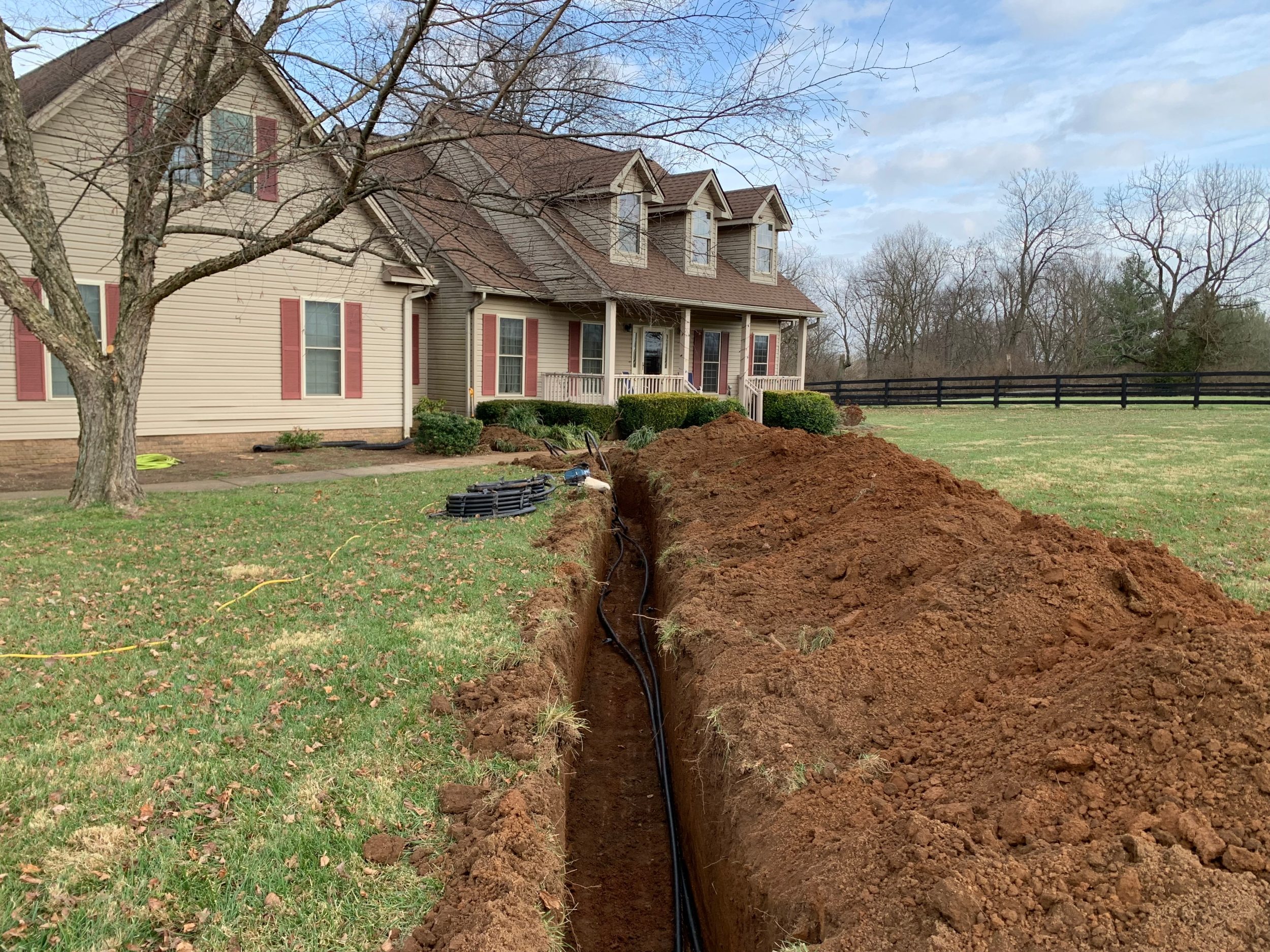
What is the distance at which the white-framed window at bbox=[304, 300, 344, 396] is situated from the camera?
46.8 ft

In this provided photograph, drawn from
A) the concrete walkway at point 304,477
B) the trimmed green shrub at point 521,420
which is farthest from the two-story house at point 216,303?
the concrete walkway at point 304,477

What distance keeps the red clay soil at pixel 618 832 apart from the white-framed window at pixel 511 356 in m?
12.6

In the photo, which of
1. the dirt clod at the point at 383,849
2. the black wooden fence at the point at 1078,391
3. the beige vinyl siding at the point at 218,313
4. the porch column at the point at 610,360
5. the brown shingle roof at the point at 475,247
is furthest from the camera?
the black wooden fence at the point at 1078,391

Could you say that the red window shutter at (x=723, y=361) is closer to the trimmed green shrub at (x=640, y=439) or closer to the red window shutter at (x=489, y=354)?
the trimmed green shrub at (x=640, y=439)

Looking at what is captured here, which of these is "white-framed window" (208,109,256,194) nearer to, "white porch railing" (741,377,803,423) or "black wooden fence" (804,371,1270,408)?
"white porch railing" (741,377,803,423)

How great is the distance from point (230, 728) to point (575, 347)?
16.4 m

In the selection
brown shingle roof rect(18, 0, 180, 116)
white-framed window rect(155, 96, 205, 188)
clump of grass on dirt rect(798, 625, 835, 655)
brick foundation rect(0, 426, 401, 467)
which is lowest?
clump of grass on dirt rect(798, 625, 835, 655)

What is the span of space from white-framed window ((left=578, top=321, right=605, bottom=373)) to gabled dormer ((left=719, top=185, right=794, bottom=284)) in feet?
18.8

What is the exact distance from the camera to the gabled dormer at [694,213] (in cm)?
2078

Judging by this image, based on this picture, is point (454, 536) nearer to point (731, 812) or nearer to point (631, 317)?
point (731, 812)

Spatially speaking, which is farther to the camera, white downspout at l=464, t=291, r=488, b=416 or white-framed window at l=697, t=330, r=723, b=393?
white-framed window at l=697, t=330, r=723, b=393

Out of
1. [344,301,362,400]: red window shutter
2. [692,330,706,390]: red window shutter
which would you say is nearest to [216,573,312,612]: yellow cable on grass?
[344,301,362,400]: red window shutter

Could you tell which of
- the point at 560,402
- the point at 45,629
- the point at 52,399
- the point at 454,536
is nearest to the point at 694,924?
the point at 45,629

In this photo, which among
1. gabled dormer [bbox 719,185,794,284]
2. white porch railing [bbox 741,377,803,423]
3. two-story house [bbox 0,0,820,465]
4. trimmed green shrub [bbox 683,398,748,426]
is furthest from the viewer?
gabled dormer [bbox 719,185,794,284]
